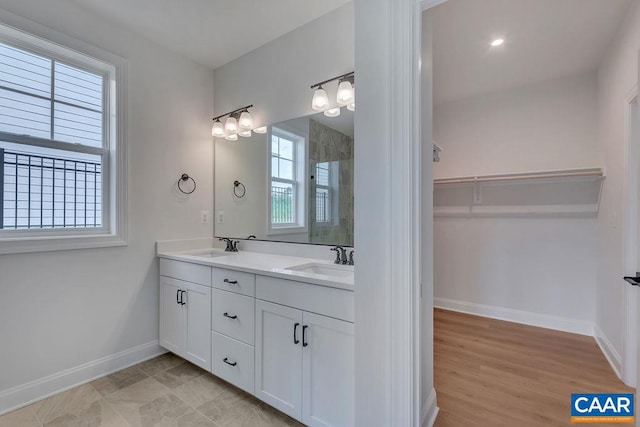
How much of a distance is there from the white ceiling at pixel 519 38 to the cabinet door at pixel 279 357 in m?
2.00

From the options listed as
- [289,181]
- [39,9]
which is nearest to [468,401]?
[289,181]

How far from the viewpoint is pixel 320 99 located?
2033 mm

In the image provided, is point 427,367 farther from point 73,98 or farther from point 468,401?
point 73,98

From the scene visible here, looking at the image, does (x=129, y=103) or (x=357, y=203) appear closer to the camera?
(x=357, y=203)

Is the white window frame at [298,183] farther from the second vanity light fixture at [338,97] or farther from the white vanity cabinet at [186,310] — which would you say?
the white vanity cabinet at [186,310]

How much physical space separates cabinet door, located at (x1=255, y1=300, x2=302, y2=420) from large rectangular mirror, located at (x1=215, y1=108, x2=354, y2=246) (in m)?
0.66

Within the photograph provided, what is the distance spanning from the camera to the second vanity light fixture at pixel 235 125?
8.22 ft

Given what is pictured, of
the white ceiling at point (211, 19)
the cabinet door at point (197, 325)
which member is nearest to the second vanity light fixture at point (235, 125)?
the white ceiling at point (211, 19)

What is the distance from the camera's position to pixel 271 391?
163 centimetres

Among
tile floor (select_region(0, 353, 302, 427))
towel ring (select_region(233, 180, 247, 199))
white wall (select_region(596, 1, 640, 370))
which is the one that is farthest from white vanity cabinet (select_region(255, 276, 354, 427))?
white wall (select_region(596, 1, 640, 370))

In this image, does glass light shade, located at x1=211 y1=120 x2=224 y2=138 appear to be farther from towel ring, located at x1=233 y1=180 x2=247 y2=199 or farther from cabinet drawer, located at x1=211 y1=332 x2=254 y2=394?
cabinet drawer, located at x1=211 y1=332 x2=254 y2=394

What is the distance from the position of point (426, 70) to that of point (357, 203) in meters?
0.90

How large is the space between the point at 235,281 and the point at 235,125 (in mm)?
1486

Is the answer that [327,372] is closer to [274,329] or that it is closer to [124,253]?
[274,329]
